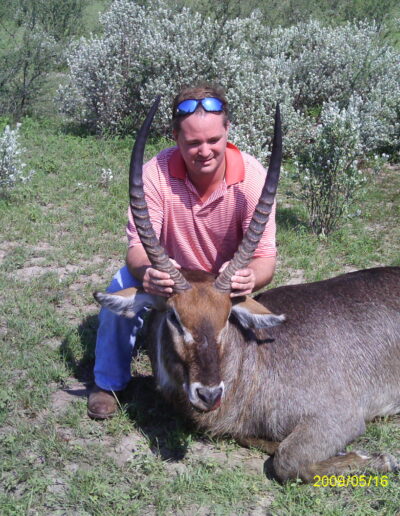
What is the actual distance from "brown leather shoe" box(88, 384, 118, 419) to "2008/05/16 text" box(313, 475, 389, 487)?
1.57m

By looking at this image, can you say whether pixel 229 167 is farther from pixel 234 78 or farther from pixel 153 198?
pixel 234 78

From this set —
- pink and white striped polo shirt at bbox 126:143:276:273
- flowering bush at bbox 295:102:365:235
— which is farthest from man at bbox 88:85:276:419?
flowering bush at bbox 295:102:365:235

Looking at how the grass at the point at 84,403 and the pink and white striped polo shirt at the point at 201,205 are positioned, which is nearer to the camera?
the grass at the point at 84,403

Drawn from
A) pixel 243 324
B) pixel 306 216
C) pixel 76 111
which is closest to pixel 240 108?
pixel 306 216

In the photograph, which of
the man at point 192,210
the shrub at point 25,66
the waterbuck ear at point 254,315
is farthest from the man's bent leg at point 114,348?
the shrub at point 25,66

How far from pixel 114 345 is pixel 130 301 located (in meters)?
0.69

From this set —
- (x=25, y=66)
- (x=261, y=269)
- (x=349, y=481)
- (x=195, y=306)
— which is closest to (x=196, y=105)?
(x=261, y=269)

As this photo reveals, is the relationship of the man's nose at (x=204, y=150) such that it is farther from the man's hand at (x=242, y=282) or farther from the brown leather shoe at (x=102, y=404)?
the brown leather shoe at (x=102, y=404)

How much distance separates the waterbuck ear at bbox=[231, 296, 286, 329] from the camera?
159 inches

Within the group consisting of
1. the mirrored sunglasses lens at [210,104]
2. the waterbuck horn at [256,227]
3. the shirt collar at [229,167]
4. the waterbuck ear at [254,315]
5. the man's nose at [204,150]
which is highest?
the mirrored sunglasses lens at [210,104]

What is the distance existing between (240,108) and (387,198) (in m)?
2.90

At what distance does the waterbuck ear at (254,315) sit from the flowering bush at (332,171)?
3.88 meters

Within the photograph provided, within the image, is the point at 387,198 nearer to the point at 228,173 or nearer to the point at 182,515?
the point at 228,173

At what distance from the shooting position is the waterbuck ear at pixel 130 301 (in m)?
4.05
